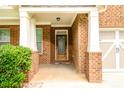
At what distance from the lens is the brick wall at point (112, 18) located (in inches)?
648

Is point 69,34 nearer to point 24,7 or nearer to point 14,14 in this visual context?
point 14,14

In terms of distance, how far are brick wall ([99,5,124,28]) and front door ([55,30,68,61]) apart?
6.12m

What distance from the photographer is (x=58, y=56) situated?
22.4 m

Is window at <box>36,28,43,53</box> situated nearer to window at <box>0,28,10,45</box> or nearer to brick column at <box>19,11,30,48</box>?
window at <box>0,28,10,45</box>

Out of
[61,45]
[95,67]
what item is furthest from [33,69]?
[61,45]

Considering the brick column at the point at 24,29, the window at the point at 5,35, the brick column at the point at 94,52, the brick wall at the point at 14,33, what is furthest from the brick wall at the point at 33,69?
the window at the point at 5,35

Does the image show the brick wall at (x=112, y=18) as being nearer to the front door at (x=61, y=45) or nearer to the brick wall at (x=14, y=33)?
the front door at (x=61, y=45)

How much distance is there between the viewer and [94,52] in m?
12.4

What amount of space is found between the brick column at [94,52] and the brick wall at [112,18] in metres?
4.06

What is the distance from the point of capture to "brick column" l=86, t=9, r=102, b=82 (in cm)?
1237

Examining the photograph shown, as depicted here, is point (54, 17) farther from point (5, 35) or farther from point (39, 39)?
point (5, 35)

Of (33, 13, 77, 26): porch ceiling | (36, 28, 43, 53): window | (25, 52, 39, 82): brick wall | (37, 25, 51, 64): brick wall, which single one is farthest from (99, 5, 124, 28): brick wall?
Answer: (36, 28, 43, 53): window

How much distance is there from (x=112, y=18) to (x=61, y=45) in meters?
6.88
